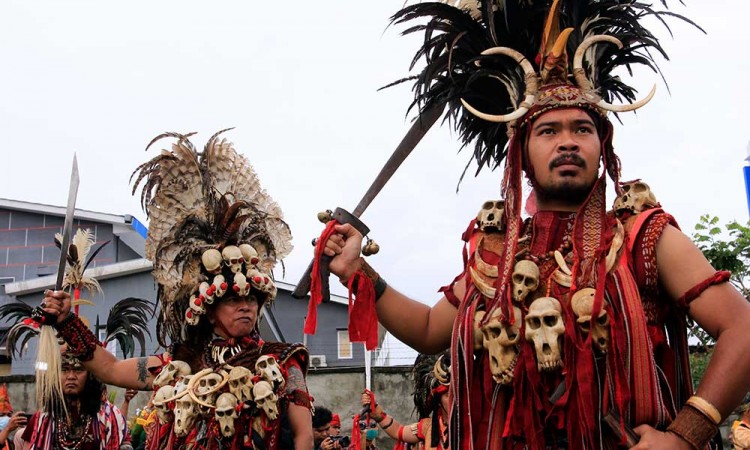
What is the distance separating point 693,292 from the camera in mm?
2789

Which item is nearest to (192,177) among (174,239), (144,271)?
(174,239)

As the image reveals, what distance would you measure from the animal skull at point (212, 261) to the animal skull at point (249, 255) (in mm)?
160

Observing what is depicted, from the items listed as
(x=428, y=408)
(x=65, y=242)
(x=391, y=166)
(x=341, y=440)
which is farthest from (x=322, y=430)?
(x=391, y=166)

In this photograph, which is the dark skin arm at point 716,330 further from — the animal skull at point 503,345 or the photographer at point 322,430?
the photographer at point 322,430

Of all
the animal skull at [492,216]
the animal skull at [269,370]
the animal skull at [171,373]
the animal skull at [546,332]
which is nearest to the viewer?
the animal skull at [546,332]

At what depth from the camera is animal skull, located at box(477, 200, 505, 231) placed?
11.1 ft

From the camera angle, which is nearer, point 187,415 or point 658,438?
point 658,438

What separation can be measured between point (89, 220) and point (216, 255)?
20.8 metres

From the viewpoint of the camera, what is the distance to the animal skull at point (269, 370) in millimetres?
5282

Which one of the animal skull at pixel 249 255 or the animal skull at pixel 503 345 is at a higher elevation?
the animal skull at pixel 249 255

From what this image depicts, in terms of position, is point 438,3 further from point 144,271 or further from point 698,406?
point 144,271

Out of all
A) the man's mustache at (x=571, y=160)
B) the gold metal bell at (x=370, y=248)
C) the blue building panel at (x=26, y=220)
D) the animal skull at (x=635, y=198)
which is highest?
the blue building panel at (x=26, y=220)

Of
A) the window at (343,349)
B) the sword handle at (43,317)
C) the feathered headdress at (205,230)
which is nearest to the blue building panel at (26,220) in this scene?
the window at (343,349)

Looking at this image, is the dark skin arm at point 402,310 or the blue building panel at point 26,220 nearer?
the dark skin arm at point 402,310
